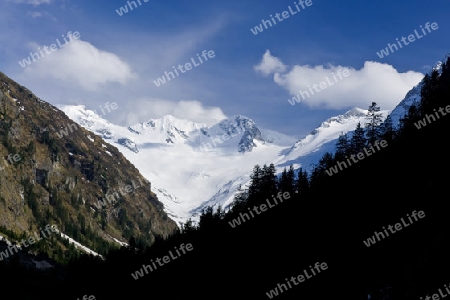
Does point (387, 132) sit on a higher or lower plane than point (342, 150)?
lower

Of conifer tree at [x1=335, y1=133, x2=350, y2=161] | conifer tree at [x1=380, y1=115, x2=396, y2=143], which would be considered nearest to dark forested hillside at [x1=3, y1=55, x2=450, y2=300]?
conifer tree at [x1=335, y1=133, x2=350, y2=161]

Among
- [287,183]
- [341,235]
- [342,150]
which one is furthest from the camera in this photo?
[342,150]

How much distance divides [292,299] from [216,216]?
154ft

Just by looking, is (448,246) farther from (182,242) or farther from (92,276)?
(92,276)

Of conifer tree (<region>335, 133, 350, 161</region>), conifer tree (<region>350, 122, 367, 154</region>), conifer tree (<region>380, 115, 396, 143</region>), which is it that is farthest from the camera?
→ conifer tree (<region>335, 133, 350, 161</region>)

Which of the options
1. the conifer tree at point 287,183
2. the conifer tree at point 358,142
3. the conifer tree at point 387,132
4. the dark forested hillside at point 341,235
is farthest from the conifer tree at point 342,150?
the conifer tree at point 287,183

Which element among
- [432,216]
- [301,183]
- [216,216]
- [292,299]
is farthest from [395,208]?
[216,216]

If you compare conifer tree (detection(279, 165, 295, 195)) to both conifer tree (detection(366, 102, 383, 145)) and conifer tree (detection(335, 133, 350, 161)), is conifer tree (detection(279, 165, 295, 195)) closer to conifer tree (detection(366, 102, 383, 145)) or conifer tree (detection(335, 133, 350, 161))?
conifer tree (detection(335, 133, 350, 161))

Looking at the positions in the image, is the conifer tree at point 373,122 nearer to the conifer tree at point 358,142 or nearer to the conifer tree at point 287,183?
the conifer tree at point 358,142

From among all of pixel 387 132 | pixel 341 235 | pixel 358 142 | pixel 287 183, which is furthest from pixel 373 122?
pixel 341 235

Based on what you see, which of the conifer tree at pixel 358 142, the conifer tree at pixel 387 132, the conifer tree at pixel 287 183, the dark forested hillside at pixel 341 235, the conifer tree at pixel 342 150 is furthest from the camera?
the conifer tree at pixel 287 183

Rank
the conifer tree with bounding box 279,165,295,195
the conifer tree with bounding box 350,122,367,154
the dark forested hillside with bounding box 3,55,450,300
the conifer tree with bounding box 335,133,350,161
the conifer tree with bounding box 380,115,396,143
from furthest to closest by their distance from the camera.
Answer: the conifer tree with bounding box 279,165,295,195
the conifer tree with bounding box 335,133,350,161
the conifer tree with bounding box 350,122,367,154
the conifer tree with bounding box 380,115,396,143
the dark forested hillside with bounding box 3,55,450,300

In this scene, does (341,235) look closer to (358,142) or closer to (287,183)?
(287,183)

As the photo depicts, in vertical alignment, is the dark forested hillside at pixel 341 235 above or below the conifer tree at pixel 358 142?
below
